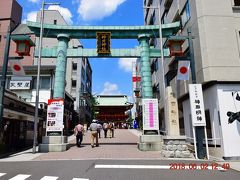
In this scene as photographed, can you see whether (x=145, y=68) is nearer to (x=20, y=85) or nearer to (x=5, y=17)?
(x=20, y=85)

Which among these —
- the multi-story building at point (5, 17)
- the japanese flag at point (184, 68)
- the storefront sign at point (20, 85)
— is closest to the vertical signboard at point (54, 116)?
the japanese flag at point (184, 68)

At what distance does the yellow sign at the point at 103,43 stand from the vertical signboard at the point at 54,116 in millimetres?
4895

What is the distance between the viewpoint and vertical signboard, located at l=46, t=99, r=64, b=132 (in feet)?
48.7

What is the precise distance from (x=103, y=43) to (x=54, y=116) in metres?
6.44

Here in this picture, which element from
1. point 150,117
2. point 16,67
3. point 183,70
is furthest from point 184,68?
point 16,67

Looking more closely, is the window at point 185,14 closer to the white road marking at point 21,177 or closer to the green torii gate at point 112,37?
the green torii gate at point 112,37

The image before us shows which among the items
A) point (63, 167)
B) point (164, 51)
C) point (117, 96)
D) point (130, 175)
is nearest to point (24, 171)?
point (63, 167)

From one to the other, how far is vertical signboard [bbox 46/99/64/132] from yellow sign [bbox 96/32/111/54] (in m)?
4.90

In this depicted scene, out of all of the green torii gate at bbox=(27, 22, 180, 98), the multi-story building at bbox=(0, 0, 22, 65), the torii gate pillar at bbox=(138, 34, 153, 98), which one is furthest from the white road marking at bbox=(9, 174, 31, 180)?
the multi-story building at bbox=(0, 0, 22, 65)

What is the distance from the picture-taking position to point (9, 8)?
3994 centimetres

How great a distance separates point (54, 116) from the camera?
49.1 ft

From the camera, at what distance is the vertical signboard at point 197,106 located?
11836 millimetres

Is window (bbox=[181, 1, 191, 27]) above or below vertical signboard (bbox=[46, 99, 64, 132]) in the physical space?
above

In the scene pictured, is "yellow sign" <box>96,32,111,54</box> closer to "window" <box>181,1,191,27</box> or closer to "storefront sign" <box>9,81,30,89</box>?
"window" <box>181,1,191,27</box>
